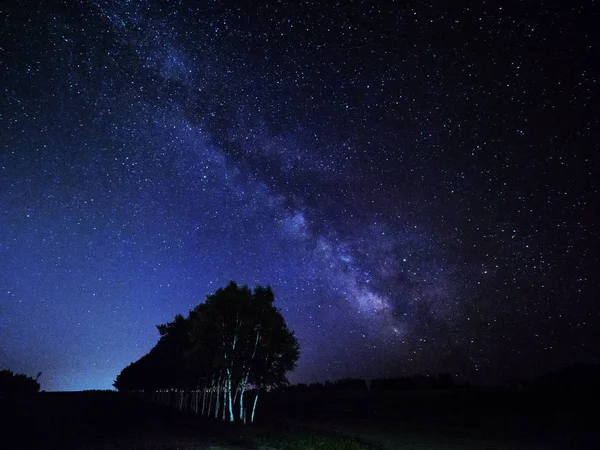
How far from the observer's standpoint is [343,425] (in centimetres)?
5031

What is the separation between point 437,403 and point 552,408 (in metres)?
21.7

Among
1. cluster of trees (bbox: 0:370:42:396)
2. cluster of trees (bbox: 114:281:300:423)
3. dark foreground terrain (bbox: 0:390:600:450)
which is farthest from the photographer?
cluster of trees (bbox: 0:370:42:396)

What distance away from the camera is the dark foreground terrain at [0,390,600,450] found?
26.0 metres

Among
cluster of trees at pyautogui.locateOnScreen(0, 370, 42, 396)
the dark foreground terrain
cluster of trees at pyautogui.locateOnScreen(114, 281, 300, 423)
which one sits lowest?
the dark foreground terrain

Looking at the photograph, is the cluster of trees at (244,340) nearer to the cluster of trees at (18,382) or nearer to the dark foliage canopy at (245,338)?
the dark foliage canopy at (245,338)

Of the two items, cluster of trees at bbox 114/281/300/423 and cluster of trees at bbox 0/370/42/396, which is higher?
cluster of trees at bbox 0/370/42/396

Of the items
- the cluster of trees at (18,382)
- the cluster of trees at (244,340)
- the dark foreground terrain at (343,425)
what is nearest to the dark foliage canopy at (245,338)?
the cluster of trees at (244,340)

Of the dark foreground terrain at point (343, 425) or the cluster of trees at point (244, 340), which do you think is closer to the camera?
the dark foreground terrain at point (343, 425)

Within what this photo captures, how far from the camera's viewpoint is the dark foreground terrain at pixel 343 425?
26.0m

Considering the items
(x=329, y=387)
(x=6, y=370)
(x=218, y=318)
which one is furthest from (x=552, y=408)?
(x=6, y=370)

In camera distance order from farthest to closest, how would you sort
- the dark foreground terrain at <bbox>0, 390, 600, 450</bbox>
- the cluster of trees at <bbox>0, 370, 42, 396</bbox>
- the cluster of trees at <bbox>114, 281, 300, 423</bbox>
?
1. the cluster of trees at <bbox>0, 370, 42, 396</bbox>
2. the cluster of trees at <bbox>114, 281, 300, 423</bbox>
3. the dark foreground terrain at <bbox>0, 390, 600, 450</bbox>

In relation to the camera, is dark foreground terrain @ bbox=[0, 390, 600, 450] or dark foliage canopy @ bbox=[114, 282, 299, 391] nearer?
dark foreground terrain @ bbox=[0, 390, 600, 450]

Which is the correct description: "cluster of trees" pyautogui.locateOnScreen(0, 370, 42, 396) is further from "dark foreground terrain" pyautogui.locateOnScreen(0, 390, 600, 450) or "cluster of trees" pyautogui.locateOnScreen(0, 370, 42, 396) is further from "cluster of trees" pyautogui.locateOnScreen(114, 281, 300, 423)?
"cluster of trees" pyautogui.locateOnScreen(114, 281, 300, 423)

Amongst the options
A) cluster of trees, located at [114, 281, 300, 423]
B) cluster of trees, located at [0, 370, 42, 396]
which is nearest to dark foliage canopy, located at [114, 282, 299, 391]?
cluster of trees, located at [114, 281, 300, 423]
